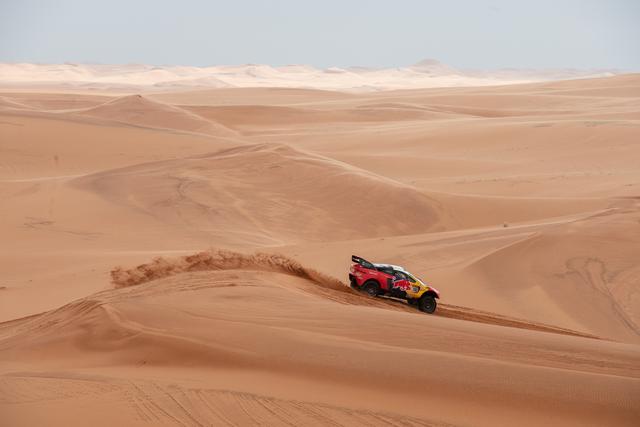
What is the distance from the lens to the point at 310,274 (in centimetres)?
1130

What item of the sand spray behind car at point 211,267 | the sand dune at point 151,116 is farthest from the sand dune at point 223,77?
the sand spray behind car at point 211,267

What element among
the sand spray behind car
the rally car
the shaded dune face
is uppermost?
the sand spray behind car

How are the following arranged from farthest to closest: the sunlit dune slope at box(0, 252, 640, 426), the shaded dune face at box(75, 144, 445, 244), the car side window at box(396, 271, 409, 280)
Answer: the shaded dune face at box(75, 144, 445, 244) → the car side window at box(396, 271, 409, 280) → the sunlit dune slope at box(0, 252, 640, 426)

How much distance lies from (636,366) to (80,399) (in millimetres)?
4658

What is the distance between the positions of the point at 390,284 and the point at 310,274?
1.08m

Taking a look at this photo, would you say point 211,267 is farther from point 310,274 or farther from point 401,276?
point 401,276

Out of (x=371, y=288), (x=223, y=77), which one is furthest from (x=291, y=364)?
(x=223, y=77)

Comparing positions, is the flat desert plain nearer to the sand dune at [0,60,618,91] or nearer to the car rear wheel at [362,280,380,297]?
the car rear wheel at [362,280,380,297]

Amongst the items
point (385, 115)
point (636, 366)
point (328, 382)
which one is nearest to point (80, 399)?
point (328, 382)

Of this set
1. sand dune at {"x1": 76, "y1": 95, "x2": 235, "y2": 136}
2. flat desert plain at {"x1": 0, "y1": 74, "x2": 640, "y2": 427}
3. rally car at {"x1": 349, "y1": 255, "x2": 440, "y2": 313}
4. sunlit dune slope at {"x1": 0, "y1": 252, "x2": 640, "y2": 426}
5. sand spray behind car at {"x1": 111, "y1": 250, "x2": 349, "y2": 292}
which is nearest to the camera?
sunlit dune slope at {"x1": 0, "y1": 252, "x2": 640, "y2": 426}

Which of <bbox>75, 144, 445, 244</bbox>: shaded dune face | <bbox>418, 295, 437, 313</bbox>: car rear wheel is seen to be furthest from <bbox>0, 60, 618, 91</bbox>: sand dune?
<bbox>418, 295, 437, 313</bbox>: car rear wheel

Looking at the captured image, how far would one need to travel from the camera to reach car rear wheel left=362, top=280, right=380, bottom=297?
11461 millimetres

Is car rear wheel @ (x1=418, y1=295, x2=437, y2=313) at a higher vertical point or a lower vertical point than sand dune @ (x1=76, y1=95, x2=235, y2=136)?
lower

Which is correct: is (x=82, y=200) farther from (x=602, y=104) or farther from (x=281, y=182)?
(x=602, y=104)
